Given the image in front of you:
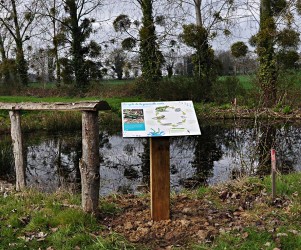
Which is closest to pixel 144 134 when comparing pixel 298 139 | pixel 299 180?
pixel 299 180

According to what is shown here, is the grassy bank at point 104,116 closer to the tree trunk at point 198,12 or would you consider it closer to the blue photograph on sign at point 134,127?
the tree trunk at point 198,12

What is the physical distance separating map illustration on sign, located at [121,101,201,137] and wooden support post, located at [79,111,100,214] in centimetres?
52

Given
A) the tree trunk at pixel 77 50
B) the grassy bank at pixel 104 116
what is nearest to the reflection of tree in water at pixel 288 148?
the grassy bank at pixel 104 116

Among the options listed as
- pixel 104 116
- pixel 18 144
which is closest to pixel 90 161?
pixel 18 144

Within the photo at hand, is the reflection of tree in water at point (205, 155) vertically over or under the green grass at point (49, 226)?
under

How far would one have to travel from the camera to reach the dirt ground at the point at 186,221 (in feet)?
15.1

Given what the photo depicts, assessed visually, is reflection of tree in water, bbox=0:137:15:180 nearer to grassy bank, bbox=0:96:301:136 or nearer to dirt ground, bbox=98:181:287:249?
dirt ground, bbox=98:181:287:249

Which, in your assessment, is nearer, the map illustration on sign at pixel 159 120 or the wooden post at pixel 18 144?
the map illustration on sign at pixel 159 120

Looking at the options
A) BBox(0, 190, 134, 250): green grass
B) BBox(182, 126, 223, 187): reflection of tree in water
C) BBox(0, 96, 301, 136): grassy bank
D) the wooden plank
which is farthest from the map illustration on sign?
Result: BBox(0, 96, 301, 136): grassy bank

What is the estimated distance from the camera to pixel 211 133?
16422mm

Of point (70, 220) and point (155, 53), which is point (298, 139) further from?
point (155, 53)

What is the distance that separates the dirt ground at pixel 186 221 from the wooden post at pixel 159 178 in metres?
0.15

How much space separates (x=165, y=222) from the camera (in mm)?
5016

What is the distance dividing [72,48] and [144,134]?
2734 centimetres
